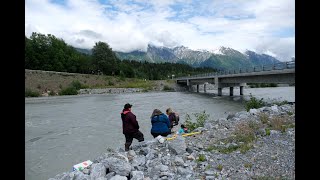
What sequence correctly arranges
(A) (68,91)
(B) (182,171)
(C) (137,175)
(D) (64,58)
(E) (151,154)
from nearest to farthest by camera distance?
(C) (137,175) → (B) (182,171) → (E) (151,154) → (A) (68,91) → (D) (64,58)

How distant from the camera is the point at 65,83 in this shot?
278 feet

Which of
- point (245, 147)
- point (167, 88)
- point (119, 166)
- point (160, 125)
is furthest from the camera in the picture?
point (167, 88)

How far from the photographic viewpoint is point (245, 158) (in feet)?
27.0

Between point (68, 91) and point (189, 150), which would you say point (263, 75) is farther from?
point (68, 91)

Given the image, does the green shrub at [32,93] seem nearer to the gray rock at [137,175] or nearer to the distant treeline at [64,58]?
the distant treeline at [64,58]

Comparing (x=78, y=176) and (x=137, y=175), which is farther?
(x=78, y=176)

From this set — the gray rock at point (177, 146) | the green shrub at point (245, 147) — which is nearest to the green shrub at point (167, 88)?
the gray rock at point (177, 146)

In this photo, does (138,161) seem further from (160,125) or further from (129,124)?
(160,125)

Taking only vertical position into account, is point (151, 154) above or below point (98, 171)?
above

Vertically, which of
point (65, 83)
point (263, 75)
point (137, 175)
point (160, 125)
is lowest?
point (137, 175)

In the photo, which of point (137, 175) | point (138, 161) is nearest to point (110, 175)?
point (137, 175)

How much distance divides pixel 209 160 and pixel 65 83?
82.6 meters

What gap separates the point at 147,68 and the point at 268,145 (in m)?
177
